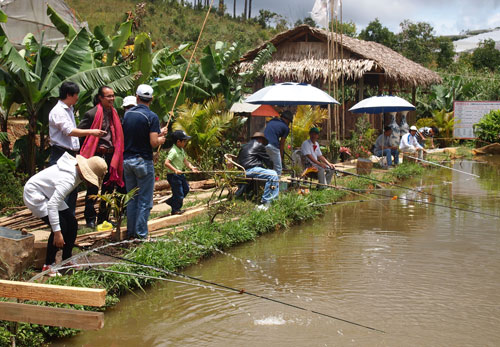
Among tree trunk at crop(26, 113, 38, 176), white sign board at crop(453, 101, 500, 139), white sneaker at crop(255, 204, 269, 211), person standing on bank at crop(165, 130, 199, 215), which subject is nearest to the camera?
person standing on bank at crop(165, 130, 199, 215)

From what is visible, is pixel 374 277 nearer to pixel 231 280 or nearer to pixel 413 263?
pixel 413 263

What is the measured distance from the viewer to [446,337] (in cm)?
466

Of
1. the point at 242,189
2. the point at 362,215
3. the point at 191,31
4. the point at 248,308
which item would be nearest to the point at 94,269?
the point at 248,308

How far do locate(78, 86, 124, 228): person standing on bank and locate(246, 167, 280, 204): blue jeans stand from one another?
2.70 meters

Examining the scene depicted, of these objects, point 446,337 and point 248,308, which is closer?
point 446,337

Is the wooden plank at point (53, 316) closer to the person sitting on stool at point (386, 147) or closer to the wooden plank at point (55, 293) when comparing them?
the wooden plank at point (55, 293)

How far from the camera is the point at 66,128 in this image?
21.1 feet

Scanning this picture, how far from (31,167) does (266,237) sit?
4525mm

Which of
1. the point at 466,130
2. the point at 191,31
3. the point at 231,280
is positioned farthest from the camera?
the point at 191,31

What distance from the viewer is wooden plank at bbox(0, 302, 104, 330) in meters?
3.53

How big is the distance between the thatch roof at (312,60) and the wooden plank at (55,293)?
613 inches

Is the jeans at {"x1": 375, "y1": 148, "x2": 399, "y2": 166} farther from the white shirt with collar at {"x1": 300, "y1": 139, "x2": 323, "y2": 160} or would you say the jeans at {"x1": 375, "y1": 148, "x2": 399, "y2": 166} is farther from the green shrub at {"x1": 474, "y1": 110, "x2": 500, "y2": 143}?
the green shrub at {"x1": 474, "y1": 110, "x2": 500, "y2": 143}

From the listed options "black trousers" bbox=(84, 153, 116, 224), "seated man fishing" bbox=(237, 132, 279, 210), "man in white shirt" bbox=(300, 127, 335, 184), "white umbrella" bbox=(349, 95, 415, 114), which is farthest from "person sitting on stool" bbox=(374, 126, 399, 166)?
"black trousers" bbox=(84, 153, 116, 224)

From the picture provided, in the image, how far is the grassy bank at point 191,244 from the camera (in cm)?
453
